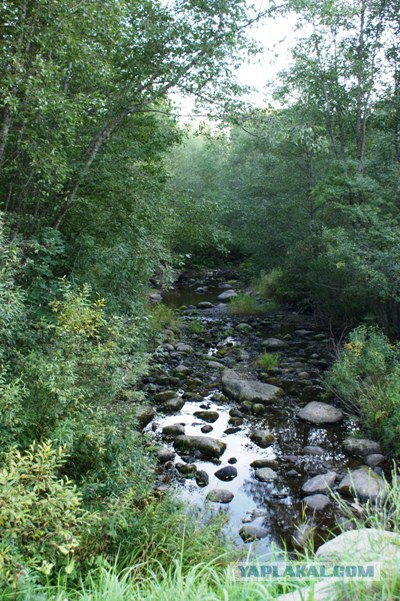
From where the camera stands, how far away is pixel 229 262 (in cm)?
2792

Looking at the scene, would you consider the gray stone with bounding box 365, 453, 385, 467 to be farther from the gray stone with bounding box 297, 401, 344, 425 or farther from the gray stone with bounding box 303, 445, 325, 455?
the gray stone with bounding box 297, 401, 344, 425

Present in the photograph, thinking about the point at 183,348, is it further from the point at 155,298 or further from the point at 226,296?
the point at 226,296

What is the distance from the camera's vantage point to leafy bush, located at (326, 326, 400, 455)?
305 inches

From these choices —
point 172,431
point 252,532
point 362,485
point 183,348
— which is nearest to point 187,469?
point 172,431

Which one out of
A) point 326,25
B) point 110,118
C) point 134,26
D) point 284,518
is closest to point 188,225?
point 110,118

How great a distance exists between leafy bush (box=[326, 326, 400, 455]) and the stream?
50 centimetres

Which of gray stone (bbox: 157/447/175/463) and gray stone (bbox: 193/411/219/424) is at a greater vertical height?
gray stone (bbox: 193/411/219/424)

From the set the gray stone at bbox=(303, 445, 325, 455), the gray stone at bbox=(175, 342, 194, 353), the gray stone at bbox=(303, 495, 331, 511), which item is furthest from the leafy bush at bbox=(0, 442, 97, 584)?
the gray stone at bbox=(175, 342, 194, 353)

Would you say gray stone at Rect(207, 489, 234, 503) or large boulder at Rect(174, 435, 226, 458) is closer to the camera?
gray stone at Rect(207, 489, 234, 503)

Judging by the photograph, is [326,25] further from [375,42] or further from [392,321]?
[392,321]

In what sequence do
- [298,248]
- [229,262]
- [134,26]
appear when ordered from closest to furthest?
[134,26], [298,248], [229,262]

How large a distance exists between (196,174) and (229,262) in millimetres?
5835

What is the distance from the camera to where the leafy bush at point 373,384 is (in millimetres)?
7750

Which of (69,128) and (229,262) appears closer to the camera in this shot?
(69,128)
